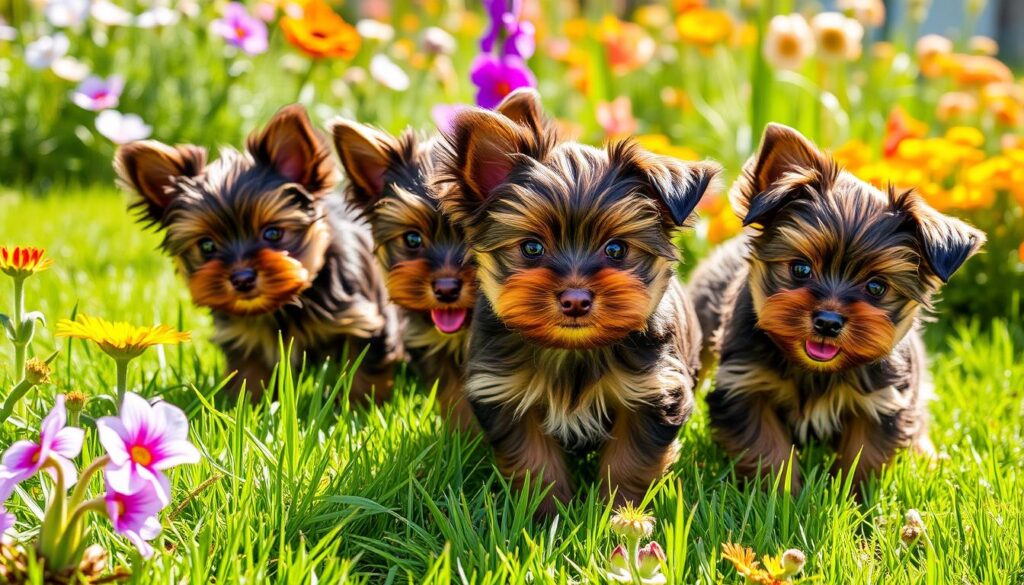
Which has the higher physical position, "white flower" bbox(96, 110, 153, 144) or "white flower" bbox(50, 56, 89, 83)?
"white flower" bbox(96, 110, 153, 144)

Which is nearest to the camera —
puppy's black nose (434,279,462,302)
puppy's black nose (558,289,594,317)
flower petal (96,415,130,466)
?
flower petal (96,415,130,466)

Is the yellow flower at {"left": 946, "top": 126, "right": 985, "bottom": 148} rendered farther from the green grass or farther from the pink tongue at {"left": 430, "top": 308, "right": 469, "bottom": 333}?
the pink tongue at {"left": 430, "top": 308, "right": 469, "bottom": 333}

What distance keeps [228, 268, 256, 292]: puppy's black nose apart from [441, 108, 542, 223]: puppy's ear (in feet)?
3.29

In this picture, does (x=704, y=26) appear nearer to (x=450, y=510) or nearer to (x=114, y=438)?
(x=450, y=510)

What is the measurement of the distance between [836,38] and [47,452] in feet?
18.3

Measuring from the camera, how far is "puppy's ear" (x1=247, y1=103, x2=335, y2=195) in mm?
4426

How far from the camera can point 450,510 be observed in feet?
11.0

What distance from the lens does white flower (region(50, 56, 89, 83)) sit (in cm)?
757

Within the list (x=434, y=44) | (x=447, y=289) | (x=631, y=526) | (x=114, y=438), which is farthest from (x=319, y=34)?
(x=631, y=526)

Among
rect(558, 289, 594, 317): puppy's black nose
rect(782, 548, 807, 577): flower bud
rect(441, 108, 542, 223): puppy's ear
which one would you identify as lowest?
rect(782, 548, 807, 577): flower bud

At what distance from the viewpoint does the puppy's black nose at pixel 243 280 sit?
4133 millimetres

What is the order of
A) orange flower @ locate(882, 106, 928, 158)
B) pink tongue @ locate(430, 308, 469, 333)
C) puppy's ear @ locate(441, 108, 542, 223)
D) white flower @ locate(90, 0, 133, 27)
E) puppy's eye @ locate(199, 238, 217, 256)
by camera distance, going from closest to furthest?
puppy's ear @ locate(441, 108, 542, 223), pink tongue @ locate(430, 308, 469, 333), puppy's eye @ locate(199, 238, 217, 256), orange flower @ locate(882, 106, 928, 158), white flower @ locate(90, 0, 133, 27)

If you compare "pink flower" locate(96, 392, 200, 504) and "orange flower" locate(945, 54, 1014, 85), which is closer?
"pink flower" locate(96, 392, 200, 504)

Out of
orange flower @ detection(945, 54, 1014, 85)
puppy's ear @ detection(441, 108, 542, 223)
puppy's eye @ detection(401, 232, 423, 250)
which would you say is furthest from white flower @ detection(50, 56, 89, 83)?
orange flower @ detection(945, 54, 1014, 85)
